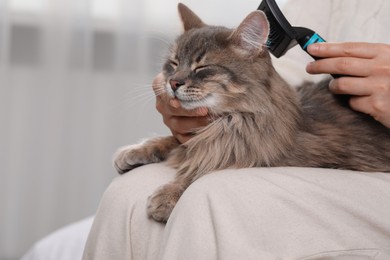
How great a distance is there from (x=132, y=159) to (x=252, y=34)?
0.46 m

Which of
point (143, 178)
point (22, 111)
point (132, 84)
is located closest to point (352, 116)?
point (143, 178)

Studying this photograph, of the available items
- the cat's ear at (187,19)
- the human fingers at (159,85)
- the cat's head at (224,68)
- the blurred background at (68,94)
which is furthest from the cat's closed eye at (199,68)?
the blurred background at (68,94)

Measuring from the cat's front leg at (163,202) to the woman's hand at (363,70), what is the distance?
0.47 metres

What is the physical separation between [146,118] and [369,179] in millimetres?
1925

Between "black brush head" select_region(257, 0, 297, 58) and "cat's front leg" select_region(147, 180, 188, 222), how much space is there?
0.42m

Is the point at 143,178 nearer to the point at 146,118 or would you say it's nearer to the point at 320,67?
the point at 320,67

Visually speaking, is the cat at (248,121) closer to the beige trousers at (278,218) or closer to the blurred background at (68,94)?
the beige trousers at (278,218)

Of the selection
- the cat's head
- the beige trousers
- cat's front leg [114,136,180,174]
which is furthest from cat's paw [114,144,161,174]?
the beige trousers

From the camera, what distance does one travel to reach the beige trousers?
1.13 meters

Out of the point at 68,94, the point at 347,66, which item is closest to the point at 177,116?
the point at 347,66

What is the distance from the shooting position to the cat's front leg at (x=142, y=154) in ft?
5.35

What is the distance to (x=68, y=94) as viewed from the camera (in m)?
2.96

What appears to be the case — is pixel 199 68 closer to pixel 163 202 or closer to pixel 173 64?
pixel 173 64

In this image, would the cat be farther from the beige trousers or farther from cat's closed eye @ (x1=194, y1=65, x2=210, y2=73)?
the beige trousers
